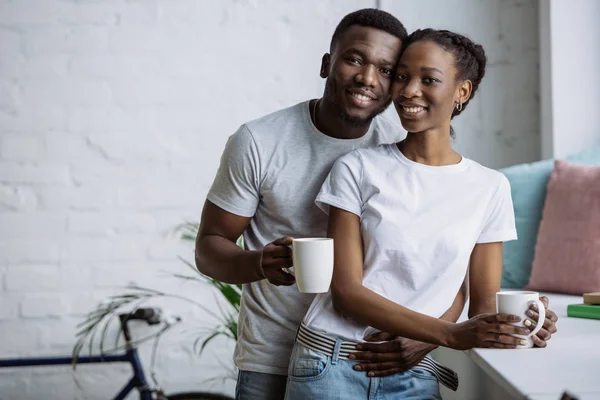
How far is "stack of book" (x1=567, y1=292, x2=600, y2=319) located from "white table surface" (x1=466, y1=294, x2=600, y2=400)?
0.56 feet

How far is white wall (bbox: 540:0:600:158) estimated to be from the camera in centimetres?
275

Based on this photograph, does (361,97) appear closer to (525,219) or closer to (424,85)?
(424,85)

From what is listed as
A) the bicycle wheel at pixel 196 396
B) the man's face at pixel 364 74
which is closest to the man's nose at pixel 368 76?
the man's face at pixel 364 74

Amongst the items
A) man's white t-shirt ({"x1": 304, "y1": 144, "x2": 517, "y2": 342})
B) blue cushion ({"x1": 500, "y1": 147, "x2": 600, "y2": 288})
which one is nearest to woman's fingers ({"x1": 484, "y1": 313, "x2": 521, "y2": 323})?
man's white t-shirt ({"x1": 304, "y1": 144, "x2": 517, "y2": 342})

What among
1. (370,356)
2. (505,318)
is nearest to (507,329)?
(505,318)

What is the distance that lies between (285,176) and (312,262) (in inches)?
14.3

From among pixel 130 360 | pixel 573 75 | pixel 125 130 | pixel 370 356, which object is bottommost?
pixel 130 360

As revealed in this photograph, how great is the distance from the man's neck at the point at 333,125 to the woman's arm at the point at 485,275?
0.33 metres

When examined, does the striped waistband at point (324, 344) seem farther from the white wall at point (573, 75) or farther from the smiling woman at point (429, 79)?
the white wall at point (573, 75)

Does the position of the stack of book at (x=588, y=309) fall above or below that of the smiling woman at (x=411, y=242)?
below

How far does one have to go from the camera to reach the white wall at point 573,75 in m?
2.75

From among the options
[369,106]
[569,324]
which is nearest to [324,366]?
[369,106]

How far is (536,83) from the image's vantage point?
9.40ft

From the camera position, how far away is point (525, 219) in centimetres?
247
